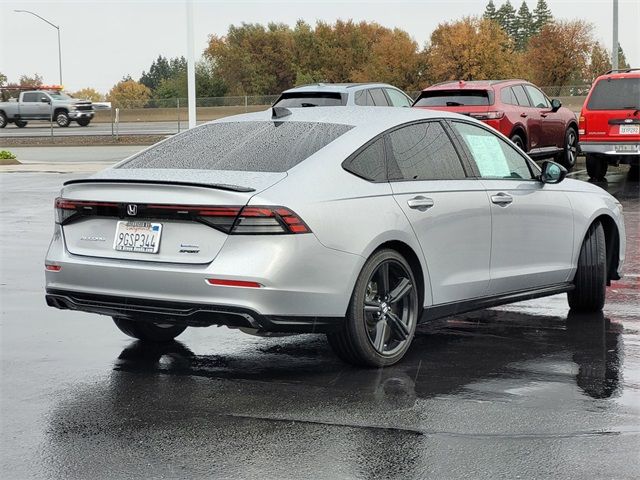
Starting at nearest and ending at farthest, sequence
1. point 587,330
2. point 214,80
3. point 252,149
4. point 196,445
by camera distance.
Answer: point 196,445
point 252,149
point 587,330
point 214,80

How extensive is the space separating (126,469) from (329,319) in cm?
187

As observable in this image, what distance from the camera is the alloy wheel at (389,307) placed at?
6836 mm

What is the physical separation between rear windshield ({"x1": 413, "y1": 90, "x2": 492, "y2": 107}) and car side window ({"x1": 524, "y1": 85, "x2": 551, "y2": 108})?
1902 mm

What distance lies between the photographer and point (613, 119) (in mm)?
20625

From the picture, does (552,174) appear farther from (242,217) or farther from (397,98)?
(397,98)

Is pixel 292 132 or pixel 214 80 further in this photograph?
pixel 214 80

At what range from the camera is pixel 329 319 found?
6480 millimetres

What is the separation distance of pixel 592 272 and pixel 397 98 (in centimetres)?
1410

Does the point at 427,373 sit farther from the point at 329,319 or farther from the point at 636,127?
the point at 636,127

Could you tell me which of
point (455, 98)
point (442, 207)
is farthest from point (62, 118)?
point (442, 207)

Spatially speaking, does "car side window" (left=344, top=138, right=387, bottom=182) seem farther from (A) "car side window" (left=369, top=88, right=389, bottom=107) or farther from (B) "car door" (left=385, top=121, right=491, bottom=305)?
(A) "car side window" (left=369, top=88, right=389, bottom=107)

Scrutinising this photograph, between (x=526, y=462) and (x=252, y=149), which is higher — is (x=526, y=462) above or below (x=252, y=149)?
below

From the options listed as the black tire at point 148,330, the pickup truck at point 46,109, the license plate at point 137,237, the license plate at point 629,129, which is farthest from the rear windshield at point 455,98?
the pickup truck at point 46,109

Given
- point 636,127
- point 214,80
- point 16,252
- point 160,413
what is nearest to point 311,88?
point 636,127
